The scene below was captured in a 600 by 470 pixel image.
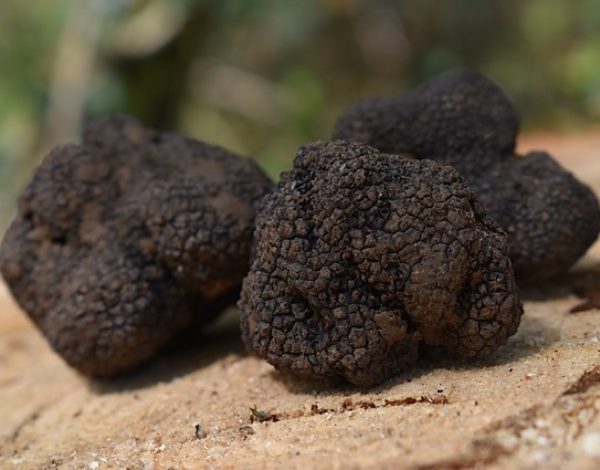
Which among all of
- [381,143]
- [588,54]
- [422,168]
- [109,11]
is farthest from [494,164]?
[109,11]

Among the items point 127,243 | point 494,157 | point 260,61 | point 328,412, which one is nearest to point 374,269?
point 328,412

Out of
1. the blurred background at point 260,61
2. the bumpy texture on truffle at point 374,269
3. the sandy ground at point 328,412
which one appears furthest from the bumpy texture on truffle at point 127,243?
the blurred background at point 260,61

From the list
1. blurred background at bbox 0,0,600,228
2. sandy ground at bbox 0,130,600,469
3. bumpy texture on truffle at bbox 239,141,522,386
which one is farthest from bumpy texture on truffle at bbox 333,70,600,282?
blurred background at bbox 0,0,600,228

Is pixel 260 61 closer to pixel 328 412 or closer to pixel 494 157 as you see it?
pixel 494 157

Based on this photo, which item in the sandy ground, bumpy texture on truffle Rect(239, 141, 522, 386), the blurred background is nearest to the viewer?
the sandy ground

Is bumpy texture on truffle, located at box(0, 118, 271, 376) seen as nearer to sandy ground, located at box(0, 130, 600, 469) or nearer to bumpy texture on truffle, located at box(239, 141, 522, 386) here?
sandy ground, located at box(0, 130, 600, 469)

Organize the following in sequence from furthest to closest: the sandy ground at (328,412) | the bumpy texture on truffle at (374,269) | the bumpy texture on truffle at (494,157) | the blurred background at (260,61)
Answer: the blurred background at (260,61) < the bumpy texture on truffle at (494,157) < the bumpy texture on truffle at (374,269) < the sandy ground at (328,412)

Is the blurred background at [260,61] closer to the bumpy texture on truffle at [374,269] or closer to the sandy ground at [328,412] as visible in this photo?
the sandy ground at [328,412]
